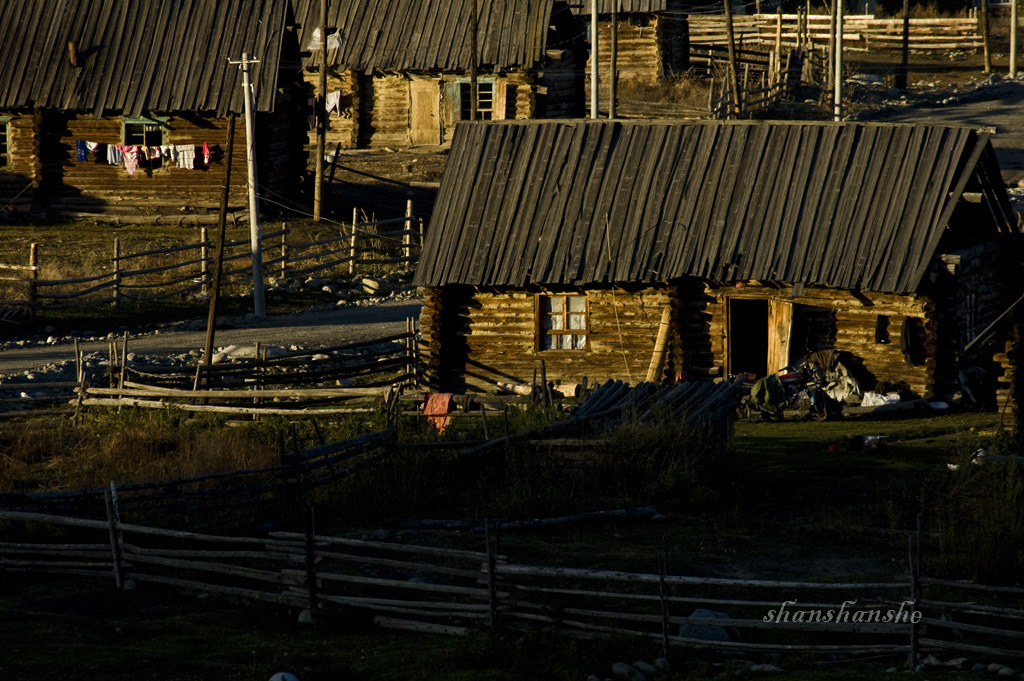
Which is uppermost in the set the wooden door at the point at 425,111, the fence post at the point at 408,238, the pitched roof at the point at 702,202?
the wooden door at the point at 425,111

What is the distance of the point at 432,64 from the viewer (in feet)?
137

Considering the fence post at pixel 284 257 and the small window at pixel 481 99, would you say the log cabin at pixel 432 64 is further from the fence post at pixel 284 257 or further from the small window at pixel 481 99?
the fence post at pixel 284 257

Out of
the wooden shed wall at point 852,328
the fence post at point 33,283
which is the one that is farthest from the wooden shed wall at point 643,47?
the wooden shed wall at point 852,328

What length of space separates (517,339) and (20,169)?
1972 cm

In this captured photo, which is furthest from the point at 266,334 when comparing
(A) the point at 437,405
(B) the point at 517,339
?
(A) the point at 437,405

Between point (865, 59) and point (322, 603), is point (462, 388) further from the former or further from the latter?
point (865, 59)

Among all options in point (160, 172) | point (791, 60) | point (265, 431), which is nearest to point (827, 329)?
point (265, 431)

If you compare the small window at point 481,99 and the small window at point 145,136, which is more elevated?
the small window at point 481,99

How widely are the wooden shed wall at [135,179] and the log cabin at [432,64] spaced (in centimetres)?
657

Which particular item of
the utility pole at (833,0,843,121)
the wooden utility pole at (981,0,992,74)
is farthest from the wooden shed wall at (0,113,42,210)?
the wooden utility pole at (981,0,992,74)

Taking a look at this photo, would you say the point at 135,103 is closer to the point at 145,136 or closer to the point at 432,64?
the point at 145,136

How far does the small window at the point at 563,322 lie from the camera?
24531mm

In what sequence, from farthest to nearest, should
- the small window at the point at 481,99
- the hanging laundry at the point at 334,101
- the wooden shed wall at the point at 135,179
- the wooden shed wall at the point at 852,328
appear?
1. the hanging laundry at the point at 334,101
2. the small window at the point at 481,99
3. the wooden shed wall at the point at 135,179
4. the wooden shed wall at the point at 852,328

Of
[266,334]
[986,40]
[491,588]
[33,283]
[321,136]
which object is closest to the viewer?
[491,588]
